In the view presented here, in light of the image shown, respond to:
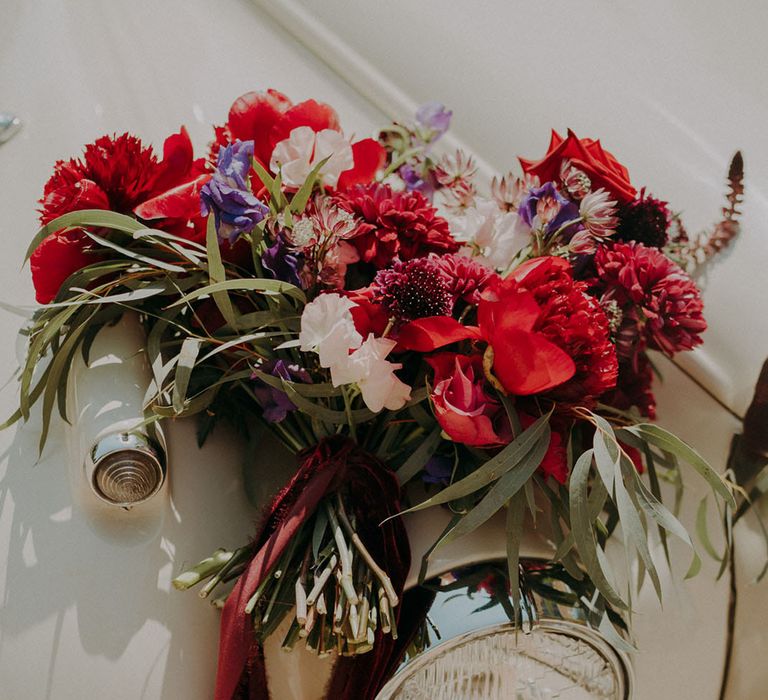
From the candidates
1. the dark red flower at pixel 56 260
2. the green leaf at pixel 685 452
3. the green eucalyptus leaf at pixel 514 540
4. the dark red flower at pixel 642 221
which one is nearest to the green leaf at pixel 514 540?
the green eucalyptus leaf at pixel 514 540

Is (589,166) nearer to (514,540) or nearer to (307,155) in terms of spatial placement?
(307,155)

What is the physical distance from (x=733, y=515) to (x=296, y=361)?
0.48 m

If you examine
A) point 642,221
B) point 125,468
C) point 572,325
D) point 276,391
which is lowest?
point 125,468

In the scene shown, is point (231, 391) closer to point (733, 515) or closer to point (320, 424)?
point (320, 424)

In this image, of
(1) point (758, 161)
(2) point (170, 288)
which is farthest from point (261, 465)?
(1) point (758, 161)

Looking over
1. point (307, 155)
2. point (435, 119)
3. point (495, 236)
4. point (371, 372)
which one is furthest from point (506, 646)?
point (435, 119)

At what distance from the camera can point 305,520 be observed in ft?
2.50

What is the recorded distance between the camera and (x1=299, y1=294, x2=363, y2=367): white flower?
0.71 meters

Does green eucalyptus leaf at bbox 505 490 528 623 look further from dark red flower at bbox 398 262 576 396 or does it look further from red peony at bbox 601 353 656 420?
red peony at bbox 601 353 656 420

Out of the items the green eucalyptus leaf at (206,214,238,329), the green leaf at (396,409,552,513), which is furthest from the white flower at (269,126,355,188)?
the green leaf at (396,409,552,513)

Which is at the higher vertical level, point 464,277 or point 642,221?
point 642,221

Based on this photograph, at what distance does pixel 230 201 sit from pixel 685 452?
1.47 feet

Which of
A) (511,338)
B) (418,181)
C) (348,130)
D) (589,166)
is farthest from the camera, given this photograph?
(348,130)

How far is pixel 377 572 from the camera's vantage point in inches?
28.7
